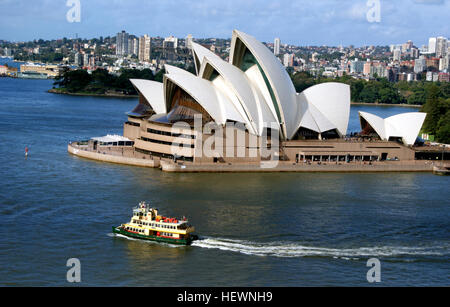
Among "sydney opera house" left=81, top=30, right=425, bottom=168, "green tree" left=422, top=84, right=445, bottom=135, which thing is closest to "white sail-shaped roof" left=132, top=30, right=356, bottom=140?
"sydney opera house" left=81, top=30, right=425, bottom=168

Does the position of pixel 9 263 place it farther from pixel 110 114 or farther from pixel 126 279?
pixel 110 114

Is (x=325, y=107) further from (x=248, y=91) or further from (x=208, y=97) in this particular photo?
(x=208, y=97)

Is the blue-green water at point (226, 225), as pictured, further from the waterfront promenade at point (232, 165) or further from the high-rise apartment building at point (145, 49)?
the high-rise apartment building at point (145, 49)

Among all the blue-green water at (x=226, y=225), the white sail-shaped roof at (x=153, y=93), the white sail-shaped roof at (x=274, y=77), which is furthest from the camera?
the white sail-shaped roof at (x=153, y=93)

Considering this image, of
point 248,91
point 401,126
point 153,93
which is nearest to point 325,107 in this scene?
point 401,126

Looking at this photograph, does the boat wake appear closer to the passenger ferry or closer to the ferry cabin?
the passenger ferry

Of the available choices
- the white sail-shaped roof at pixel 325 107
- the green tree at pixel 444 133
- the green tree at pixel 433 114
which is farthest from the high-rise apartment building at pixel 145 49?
the white sail-shaped roof at pixel 325 107
